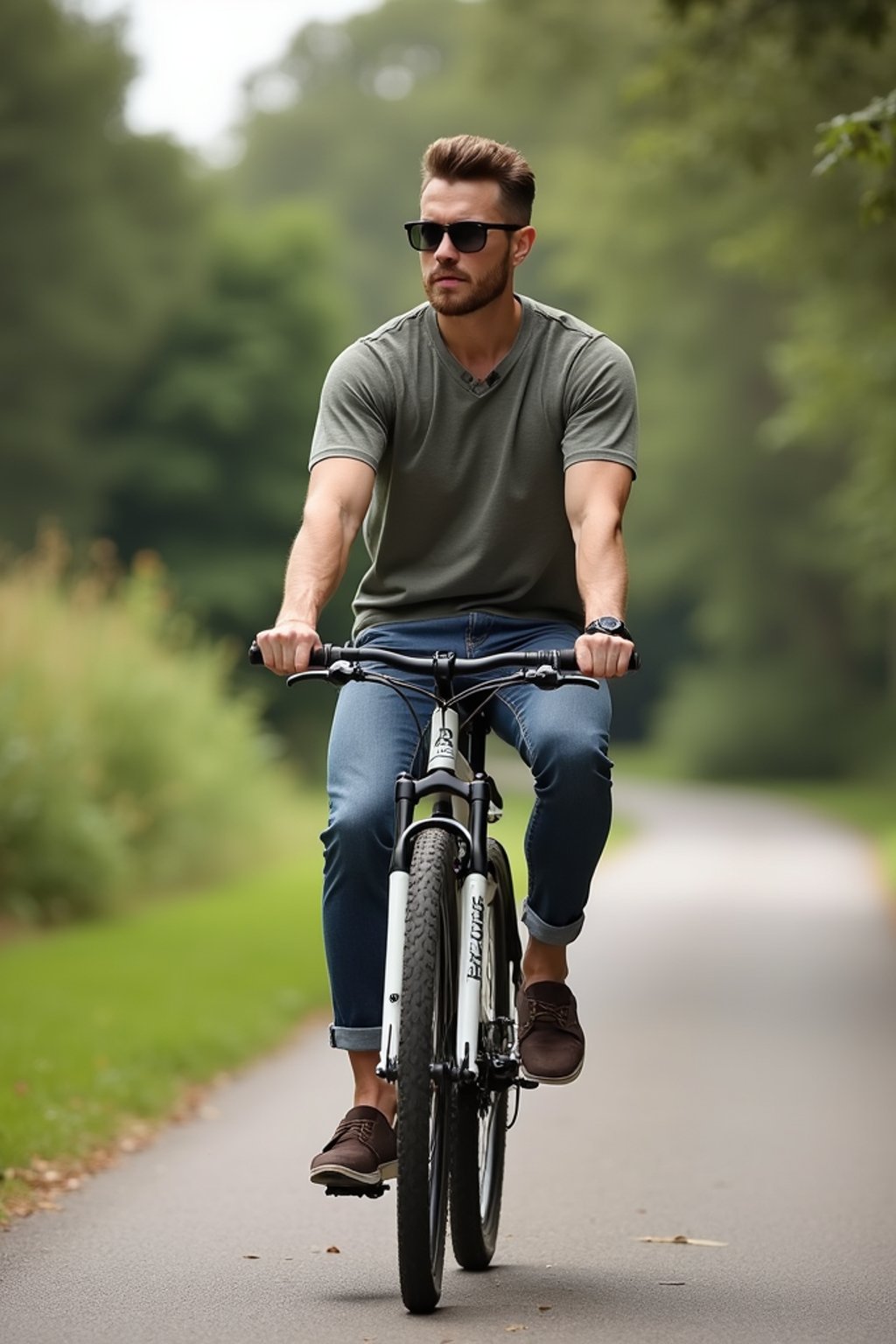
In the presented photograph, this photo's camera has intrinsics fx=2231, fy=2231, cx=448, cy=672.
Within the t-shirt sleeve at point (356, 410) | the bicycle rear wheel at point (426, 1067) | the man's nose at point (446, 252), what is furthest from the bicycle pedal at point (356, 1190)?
the man's nose at point (446, 252)

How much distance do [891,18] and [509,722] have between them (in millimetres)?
6675

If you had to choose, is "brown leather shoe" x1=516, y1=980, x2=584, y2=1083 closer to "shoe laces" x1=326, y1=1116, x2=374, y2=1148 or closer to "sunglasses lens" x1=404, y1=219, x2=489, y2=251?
"shoe laces" x1=326, y1=1116, x2=374, y2=1148

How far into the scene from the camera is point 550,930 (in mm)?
5211

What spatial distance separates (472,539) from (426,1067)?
49.2 inches

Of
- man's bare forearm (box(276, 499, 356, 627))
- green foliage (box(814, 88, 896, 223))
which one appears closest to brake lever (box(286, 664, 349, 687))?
man's bare forearm (box(276, 499, 356, 627))

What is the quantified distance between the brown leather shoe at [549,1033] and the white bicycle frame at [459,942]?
23 cm

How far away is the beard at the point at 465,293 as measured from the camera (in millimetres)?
5035

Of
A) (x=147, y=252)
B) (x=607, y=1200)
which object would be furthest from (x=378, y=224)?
(x=607, y=1200)

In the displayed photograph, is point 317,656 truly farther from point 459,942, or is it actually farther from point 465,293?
point 465,293

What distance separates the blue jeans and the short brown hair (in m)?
0.96

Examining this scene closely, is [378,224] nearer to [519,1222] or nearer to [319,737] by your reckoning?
[319,737]

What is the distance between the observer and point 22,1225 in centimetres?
584

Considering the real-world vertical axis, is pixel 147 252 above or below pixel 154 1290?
above

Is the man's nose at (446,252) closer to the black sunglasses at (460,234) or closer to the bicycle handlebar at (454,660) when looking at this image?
the black sunglasses at (460,234)
